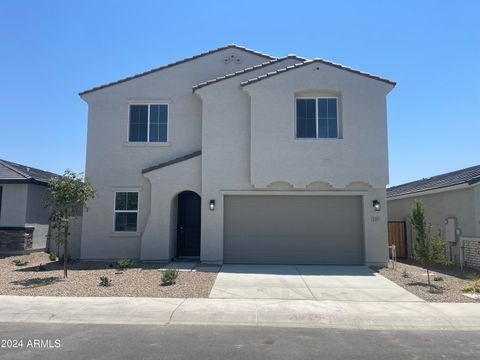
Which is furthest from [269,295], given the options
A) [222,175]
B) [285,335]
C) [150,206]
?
[150,206]

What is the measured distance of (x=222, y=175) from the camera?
15000 millimetres

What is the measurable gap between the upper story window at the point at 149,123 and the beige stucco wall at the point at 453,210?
11.7m

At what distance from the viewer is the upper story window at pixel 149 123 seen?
1656cm

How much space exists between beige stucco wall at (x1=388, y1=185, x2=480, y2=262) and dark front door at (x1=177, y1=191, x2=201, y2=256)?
979cm

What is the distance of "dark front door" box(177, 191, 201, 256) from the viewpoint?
16406 mm

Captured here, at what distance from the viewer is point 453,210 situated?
16.2 m

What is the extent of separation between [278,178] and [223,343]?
8.54 metres

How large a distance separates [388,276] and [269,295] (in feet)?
15.8

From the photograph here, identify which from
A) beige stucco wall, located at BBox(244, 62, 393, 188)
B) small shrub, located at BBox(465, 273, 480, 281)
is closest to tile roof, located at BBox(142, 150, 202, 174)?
beige stucco wall, located at BBox(244, 62, 393, 188)

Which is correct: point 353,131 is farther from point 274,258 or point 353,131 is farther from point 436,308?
point 436,308

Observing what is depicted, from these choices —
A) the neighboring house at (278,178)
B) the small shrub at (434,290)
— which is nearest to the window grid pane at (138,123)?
the neighboring house at (278,178)

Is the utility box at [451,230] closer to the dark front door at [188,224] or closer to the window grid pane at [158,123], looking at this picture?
the dark front door at [188,224]

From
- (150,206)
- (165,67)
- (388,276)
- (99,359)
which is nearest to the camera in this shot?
(99,359)

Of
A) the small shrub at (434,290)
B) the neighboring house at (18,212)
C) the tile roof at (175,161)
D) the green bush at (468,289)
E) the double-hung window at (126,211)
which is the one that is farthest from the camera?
the neighboring house at (18,212)
